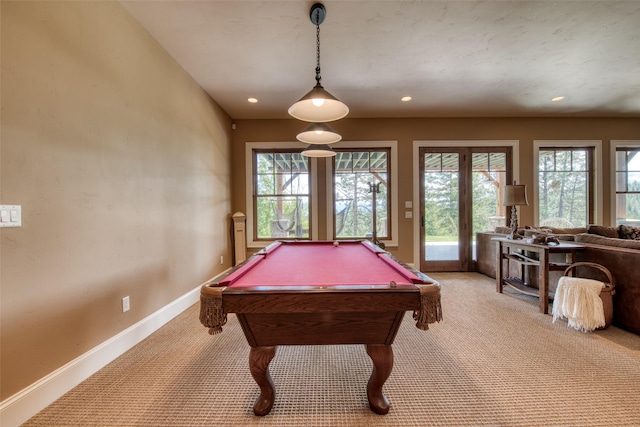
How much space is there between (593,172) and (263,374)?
6.33 metres

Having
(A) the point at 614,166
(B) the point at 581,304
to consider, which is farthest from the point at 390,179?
(A) the point at 614,166

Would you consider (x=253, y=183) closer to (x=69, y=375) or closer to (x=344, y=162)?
(x=344, y=162)

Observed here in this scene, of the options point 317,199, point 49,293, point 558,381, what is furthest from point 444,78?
point 49,293

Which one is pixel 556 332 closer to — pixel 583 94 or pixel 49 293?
pixel 583 94

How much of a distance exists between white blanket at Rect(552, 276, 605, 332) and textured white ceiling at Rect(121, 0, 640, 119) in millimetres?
2365

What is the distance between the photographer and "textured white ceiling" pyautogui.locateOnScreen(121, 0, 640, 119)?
2.01m

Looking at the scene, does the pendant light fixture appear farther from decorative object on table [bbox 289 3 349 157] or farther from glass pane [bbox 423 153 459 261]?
glass pane [bbox 423 153 459 261]

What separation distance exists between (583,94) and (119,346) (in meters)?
6.28

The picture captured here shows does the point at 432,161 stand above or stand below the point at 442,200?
above

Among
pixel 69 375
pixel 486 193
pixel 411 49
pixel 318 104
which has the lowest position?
pixel 69 375

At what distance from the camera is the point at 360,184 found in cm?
441

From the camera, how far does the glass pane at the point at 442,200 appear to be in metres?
4.37

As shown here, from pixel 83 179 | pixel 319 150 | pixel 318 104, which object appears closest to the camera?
pixel 83 179

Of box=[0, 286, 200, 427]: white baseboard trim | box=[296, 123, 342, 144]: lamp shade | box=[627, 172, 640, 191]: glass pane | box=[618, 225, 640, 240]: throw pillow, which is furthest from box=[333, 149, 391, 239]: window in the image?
box=[627, 172, 640, 191]: glass pane
